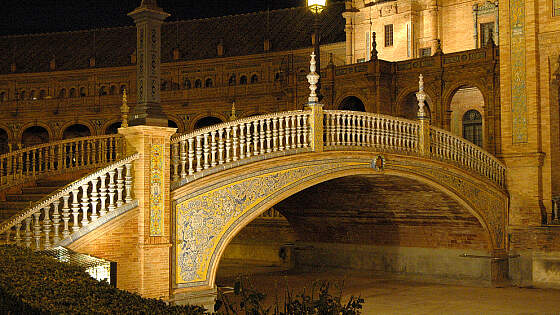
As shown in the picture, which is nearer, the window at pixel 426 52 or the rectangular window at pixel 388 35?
the window at pixel 426 52

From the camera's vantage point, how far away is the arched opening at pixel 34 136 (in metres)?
49.9

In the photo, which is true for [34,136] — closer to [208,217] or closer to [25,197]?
[25,197]

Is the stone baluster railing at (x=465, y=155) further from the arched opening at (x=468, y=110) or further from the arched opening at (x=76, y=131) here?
the arched opening at (x=76, y=131)

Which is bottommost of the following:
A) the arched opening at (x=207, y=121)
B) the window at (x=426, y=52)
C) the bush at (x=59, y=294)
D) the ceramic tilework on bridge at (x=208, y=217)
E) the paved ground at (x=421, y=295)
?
the paved ground at (x=421, y=295)

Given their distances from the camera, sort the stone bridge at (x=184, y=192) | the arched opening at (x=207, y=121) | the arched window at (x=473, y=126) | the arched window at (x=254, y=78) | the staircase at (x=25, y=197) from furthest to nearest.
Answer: the arched window at (x=254, y=78)
the arched opening at (x=207, y=121)
the arched window at (x=473, y=126)
the staircase at (x=25, y=197)
the stone bridge at (x=184, y=192)

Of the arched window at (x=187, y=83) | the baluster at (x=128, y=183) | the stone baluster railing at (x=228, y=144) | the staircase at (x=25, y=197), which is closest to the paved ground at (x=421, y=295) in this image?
the stone baluster railing at (x=228, y=144)

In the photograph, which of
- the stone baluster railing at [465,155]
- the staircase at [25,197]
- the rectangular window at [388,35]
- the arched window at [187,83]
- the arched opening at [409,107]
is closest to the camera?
the staircase at [25,197]

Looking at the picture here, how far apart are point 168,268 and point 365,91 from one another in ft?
65.5

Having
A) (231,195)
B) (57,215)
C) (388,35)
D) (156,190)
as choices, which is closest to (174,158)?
(156,190)

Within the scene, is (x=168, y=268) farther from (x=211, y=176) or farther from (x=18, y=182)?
(x=18, y=182)

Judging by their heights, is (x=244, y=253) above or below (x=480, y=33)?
below

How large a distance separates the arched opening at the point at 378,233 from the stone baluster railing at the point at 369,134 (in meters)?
0.84

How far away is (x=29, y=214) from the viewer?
960 cm

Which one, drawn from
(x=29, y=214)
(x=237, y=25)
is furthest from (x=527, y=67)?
(x=237, y=25)
